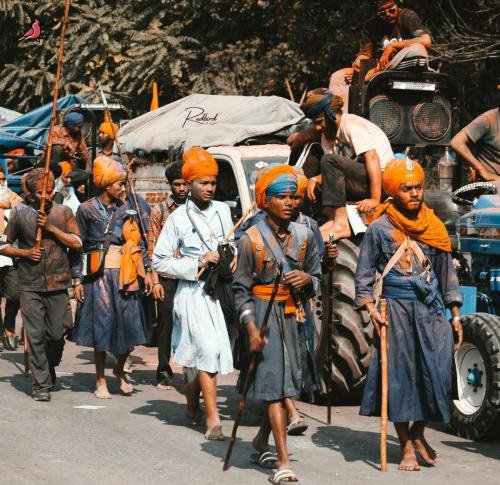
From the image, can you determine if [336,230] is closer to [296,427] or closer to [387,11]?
[296,427]

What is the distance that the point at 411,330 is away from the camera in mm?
8016

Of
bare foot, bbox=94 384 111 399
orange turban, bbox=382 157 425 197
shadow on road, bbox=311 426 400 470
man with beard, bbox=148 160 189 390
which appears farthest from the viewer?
man with beard, bbox=148 160 189 390

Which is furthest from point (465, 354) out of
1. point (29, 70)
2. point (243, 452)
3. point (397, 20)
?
point (29, 70)

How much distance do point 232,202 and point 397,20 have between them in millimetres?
2294

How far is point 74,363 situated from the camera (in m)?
12.9

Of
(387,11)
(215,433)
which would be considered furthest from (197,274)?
(387,11)

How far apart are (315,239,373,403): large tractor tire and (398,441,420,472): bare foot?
203cm

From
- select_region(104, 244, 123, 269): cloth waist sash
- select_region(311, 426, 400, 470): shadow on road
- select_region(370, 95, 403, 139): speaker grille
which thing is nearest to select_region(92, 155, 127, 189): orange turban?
select_region(104, 244, 123, 269): cloth waist sash

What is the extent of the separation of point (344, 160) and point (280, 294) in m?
2.34

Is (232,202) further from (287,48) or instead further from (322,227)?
(287,48)

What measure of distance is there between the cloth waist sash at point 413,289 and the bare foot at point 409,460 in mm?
879

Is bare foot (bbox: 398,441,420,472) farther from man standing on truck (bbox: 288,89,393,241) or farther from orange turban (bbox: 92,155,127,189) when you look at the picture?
orange turban (bbox: 92,155,127,189)

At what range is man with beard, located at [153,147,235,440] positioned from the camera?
29.8 feet

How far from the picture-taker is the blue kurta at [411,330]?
7.92 m
